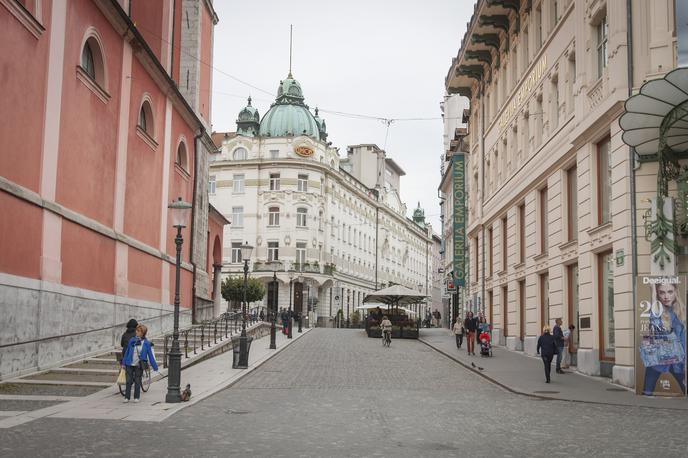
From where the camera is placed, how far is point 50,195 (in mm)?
18797

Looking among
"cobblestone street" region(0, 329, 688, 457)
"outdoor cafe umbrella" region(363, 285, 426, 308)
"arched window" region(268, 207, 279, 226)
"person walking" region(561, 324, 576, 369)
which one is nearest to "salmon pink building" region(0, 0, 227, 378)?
"cobblestone street" region(0, 329, 688, 457)

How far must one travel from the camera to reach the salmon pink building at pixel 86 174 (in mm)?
17016

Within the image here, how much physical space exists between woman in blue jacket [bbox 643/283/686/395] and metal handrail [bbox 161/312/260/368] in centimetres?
1158

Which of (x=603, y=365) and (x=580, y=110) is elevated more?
(x=580, y=110)

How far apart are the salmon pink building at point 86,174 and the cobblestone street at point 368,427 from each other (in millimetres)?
4625

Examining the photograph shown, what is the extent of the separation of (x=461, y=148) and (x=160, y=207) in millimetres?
26368

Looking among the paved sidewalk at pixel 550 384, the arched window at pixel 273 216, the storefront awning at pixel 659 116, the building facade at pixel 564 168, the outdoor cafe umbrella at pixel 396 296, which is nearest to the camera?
the storefront awning at pixel 659 116

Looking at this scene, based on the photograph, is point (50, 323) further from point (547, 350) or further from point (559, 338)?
point (559, 338)

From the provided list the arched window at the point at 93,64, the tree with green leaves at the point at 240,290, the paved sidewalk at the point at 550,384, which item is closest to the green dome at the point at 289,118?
→ the tree with green leaves at the point at 240,290

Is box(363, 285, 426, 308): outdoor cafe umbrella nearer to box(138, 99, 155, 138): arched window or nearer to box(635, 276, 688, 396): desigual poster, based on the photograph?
box(138, 99, 155, 138): arched window

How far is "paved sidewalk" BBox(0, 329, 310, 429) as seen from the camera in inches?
506

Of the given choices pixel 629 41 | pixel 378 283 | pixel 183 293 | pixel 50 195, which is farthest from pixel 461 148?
pixel 378 283

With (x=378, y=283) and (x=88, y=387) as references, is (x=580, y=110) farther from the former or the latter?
(x=378, y=283)

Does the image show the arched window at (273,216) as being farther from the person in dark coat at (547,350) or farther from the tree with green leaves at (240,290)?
the person in dark coat at (547,350)
